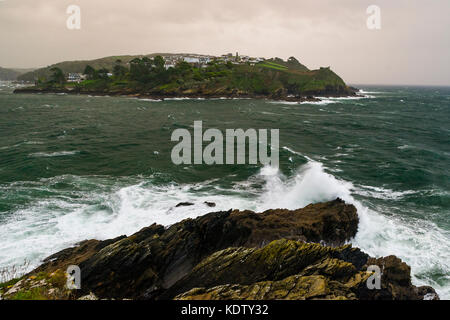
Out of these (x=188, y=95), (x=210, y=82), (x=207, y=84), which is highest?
(x=210, y=82)

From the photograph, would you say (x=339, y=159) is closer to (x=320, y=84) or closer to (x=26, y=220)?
(x=26, y=220)

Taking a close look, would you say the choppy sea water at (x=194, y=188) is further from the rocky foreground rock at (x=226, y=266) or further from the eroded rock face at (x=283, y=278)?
the eroded rock face at (x=283, y=278)

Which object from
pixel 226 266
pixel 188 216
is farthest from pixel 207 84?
pixel 226 266

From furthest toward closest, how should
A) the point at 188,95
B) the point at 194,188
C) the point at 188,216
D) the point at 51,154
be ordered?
the point at 188,95
the point at 51,154
the point at 194,188
the point at 188,216

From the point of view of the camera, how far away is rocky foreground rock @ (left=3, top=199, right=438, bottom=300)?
890 cm

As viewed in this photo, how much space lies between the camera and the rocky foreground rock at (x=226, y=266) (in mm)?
8898

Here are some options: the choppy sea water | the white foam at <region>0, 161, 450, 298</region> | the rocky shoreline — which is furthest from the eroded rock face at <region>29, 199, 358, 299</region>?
the rocky shoreline

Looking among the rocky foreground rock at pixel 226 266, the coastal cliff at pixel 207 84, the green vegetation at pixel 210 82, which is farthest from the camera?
the green vegetation at pixel 210 82

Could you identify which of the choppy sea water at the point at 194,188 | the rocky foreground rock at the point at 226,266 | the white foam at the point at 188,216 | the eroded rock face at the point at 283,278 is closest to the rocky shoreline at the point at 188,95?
the choppy sea water at the point at 194,188

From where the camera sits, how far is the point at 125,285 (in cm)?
1084

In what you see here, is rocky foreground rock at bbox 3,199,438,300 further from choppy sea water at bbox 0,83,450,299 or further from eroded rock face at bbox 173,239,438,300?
choppy sea water at bbox 0,83,450,299

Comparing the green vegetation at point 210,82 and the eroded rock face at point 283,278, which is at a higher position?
the green vegetation at point 210,82

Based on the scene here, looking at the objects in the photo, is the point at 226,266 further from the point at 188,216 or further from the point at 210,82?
the point at 210,82

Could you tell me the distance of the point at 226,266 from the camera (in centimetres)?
1051
